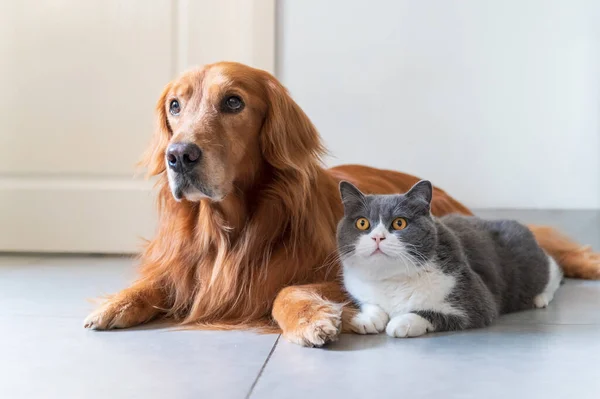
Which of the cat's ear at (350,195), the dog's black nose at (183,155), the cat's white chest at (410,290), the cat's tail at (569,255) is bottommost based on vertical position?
the cat's tail at (569,255)

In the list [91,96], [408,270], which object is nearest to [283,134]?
A: [408,270]

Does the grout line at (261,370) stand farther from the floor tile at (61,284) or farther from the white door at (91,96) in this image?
the white door at (91,96)

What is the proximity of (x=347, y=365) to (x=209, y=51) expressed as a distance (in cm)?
173

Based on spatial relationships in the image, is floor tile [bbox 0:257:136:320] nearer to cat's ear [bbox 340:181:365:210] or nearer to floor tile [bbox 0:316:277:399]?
floor tile [bbox 0:316:277:399]

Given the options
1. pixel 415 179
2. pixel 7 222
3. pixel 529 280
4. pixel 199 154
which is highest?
pixel 199 154

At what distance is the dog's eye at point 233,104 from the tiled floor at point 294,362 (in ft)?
1.84

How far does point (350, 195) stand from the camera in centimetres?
165

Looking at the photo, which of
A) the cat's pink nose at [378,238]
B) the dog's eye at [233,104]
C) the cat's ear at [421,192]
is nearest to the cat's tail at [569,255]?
the cat's ear at [421,192]

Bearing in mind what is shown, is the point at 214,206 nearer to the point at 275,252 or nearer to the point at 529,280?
the point at 275,252

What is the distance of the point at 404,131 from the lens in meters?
2.64

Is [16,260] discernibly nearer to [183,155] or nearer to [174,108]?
[174,108]

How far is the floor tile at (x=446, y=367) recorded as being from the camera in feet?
3.86

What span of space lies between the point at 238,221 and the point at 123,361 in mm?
510

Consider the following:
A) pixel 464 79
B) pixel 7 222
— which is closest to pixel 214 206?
pixel 464 79
